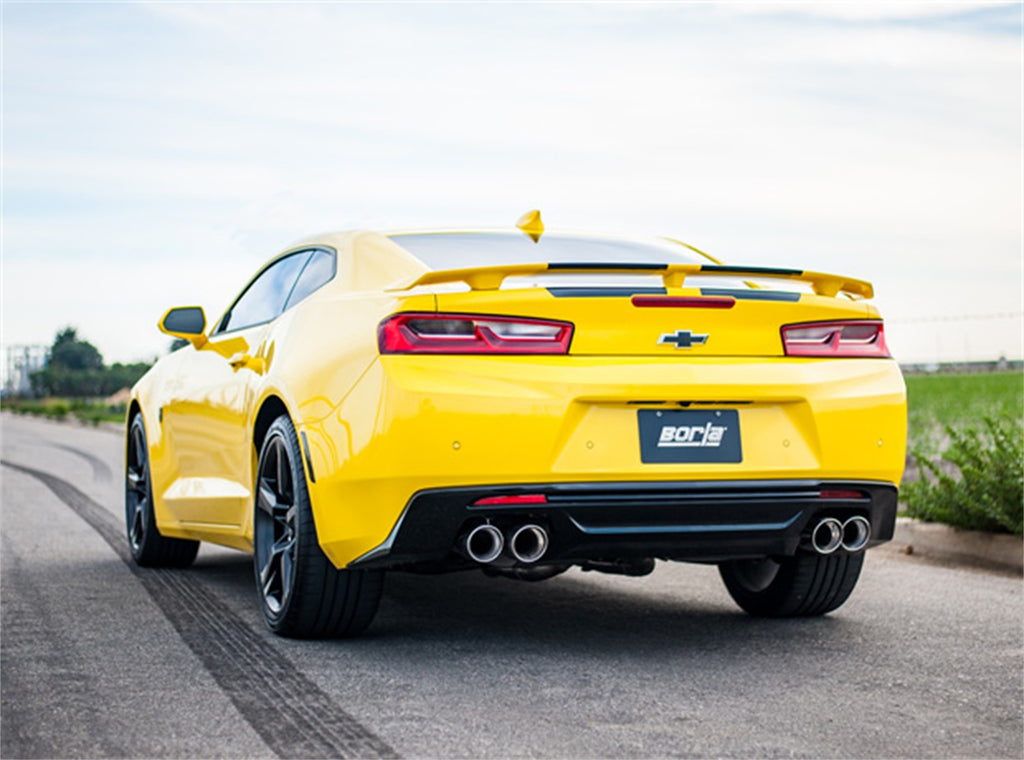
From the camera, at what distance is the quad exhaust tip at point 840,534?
4766 mm

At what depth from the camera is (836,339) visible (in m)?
4.80

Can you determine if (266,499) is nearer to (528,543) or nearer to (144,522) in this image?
(528,543)

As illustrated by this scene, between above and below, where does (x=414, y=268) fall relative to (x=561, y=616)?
above

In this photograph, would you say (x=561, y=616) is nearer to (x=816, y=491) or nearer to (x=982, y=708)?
(x=816, y=491)

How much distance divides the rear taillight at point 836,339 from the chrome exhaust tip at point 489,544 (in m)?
1.19

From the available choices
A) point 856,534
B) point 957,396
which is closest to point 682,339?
point 856,534

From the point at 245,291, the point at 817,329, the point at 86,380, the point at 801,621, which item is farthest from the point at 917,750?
the point at 86,380

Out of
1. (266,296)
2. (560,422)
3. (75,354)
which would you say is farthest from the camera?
(75,354)

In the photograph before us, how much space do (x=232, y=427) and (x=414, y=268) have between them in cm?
152

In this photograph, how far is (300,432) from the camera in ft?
16.0

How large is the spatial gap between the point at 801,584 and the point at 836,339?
1181 mm

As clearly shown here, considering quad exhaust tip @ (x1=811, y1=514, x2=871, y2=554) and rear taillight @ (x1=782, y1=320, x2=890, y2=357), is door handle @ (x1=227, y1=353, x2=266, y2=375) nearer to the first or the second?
rear taillight @ (x1=782, y1=320, x2=890, y2=357)

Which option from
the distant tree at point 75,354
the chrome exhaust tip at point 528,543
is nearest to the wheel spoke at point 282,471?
the chrome exhaust tip at point 528,543

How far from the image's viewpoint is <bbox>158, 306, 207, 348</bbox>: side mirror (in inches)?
262
